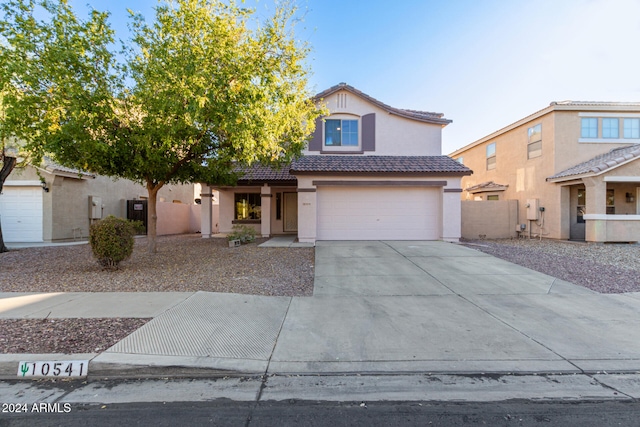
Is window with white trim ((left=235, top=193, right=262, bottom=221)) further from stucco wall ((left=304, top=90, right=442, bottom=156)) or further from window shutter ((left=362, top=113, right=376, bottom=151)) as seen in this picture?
window shutter ((left=362, top=113, right=376, bottom=151))

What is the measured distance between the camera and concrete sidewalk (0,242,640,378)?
3777 millimetres

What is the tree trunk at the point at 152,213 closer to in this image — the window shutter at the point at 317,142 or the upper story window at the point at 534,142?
the window shutter at the point at 317,142

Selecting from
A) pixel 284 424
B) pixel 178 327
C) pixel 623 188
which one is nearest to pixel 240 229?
pixel 178 327

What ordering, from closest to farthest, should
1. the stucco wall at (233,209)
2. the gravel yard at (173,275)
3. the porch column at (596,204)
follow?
the gravel yard at (173,275), the porch column at (596,204), the stucco wall at (233,209)

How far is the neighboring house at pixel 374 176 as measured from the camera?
45.3ft

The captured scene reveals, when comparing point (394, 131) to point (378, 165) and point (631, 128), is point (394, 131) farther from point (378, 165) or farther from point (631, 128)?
point (631, 128)

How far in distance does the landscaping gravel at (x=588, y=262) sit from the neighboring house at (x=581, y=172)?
6.86 ft

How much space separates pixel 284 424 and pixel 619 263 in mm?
11672

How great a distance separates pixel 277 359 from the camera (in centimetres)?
391

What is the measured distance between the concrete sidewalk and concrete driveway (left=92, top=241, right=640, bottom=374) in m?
0.02

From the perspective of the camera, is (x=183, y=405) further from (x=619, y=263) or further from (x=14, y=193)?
(x=14, y=193)

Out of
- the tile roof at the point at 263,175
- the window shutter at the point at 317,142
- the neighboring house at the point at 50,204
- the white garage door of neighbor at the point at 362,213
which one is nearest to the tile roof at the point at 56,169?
the neighboring house at the point at 50,204

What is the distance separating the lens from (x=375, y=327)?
4.88 m

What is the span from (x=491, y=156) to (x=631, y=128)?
694 cm
